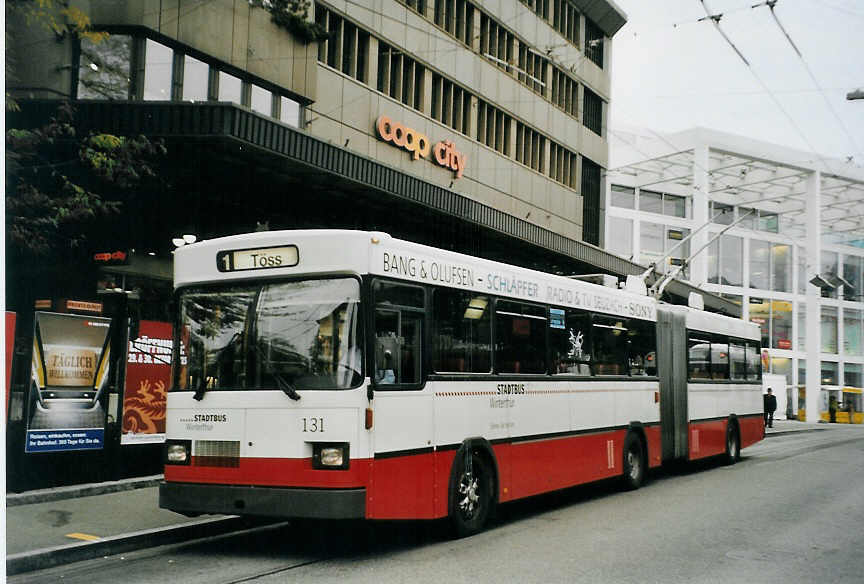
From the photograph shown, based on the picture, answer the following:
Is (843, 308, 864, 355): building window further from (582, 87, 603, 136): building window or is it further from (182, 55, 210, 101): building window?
(182, 55, 210, 101): building window

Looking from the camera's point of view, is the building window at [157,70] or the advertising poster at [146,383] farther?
the building window at [157,70]

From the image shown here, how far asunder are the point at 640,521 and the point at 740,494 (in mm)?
3631

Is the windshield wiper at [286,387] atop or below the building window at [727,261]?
below

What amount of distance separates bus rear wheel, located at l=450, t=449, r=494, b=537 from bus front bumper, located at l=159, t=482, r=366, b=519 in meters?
1.68

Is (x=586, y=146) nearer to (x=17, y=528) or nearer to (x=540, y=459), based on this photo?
(x=540, y=459)

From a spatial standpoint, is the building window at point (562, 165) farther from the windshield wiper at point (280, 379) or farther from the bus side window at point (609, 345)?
the windshield wiper at point (280, 379)

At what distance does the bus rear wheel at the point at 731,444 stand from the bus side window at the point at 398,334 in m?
12.1

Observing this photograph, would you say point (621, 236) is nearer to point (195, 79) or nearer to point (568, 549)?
point (195, 79)

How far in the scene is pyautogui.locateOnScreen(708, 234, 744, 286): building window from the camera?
5969 cm

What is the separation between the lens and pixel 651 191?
60469mm

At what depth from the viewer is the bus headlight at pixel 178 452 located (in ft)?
29.6

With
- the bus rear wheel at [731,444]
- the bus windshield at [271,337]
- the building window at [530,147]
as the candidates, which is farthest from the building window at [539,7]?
the bus windshield at [271,337]

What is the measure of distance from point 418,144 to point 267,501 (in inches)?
717

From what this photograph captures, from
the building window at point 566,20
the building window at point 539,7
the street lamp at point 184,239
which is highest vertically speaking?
the building window at point 566,20
